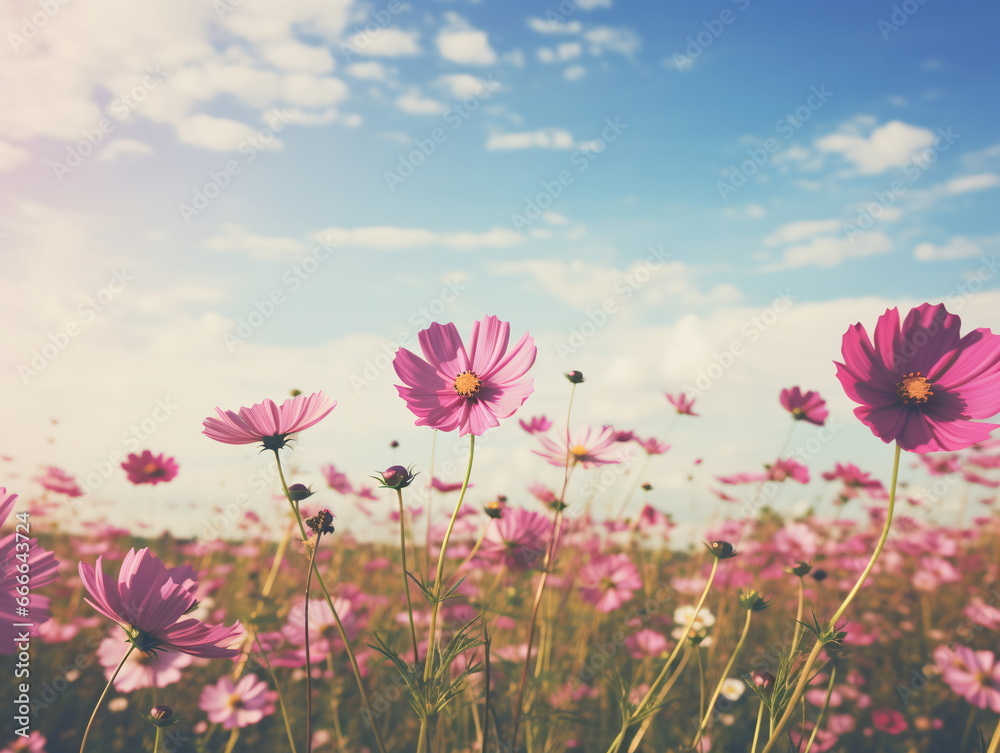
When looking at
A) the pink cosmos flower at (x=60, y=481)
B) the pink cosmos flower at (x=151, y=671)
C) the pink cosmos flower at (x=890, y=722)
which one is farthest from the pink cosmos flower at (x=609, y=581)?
the pink cosmos flower at (x=60, y=481)

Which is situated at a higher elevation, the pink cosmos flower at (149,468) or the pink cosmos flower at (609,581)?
the pink cosmos flower at (149,468)

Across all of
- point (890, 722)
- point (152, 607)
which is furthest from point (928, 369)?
point (890, 722)

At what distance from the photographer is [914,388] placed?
1016 mm

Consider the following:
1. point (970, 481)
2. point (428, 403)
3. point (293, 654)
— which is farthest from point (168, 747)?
point (970, 481)

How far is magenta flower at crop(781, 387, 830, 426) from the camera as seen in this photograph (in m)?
2.01

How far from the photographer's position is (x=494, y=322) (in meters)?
1.20

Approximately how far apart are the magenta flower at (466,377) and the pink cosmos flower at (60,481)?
237cm

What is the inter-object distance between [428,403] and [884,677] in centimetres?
314

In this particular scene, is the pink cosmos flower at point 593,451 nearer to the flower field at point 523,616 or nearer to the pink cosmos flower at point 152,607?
the flower field at point 523,616

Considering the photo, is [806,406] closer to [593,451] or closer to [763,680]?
[593,451]

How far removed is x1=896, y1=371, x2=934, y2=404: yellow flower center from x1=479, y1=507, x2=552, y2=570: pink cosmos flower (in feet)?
3.14

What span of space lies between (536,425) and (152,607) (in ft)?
4.06

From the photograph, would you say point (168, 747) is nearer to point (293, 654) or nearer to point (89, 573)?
point (293, 654)

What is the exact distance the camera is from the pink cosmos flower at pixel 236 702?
1.99 meters
